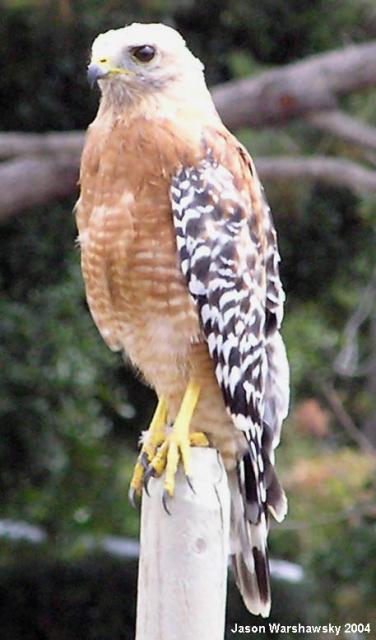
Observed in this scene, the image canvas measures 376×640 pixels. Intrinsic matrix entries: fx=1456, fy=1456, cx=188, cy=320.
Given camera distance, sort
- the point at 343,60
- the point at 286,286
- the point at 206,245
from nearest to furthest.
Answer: the point at 206,245, the point at 343,60, the point at 286,286

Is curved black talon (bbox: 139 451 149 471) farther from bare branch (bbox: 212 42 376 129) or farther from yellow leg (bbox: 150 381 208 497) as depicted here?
bare branch (bbox: 212 42 376 129)

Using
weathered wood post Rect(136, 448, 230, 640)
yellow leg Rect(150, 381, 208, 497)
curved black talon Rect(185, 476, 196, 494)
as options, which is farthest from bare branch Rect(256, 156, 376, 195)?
weathered wood post Rect(136, 448, 230, 640)

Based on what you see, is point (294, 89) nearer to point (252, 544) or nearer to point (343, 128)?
point (343, 128)

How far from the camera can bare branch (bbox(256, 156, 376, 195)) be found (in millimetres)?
6355

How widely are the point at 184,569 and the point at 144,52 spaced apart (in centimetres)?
116

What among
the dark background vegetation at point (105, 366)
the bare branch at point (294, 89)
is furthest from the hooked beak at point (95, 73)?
the dark background vegetation at point (105, 366)

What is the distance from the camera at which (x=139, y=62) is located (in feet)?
10.2

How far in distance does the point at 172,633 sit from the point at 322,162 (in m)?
4.30

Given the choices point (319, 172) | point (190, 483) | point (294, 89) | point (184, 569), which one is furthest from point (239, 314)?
point (319, 172)

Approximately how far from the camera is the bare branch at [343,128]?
6398mm

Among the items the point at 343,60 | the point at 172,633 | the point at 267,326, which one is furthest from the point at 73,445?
the point at 172,633

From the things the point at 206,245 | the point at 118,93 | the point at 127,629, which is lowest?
the point at 127,629

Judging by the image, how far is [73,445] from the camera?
6945mm

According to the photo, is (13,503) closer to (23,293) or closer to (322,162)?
(23,293)
